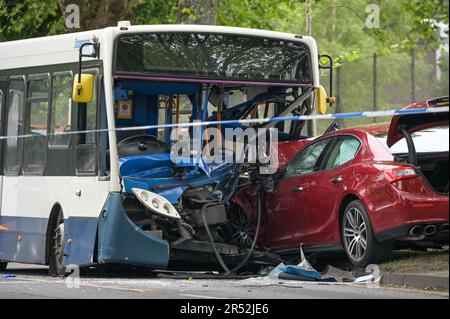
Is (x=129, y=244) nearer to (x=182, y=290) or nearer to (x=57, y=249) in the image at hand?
(x=182, y=290)

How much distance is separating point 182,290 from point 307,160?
3.13 meters

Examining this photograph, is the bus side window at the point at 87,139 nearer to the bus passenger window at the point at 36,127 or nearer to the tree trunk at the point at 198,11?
the bus passenger window at the point at 36,127

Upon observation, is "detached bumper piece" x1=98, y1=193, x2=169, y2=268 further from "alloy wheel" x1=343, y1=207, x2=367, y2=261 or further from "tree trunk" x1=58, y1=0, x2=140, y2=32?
"tree trunk" x1=58, y1=0, x2=140, y2=32

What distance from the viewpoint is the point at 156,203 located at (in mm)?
13812

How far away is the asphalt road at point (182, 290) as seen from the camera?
11883 millimetres

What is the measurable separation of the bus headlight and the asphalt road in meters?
0.78

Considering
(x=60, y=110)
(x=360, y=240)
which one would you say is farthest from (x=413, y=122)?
(x=60, y=110)

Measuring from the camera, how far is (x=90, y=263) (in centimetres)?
1417

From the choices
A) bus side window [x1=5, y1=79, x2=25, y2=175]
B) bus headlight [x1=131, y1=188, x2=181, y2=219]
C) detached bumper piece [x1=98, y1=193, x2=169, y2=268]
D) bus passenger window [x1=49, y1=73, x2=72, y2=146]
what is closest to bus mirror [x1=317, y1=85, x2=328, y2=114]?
bus headlight [x1=131, y1=188, x2=181, y2=219]

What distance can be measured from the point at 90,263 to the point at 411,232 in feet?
12.3

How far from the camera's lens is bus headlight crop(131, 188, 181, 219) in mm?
13727

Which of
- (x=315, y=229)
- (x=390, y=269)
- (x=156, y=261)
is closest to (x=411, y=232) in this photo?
(x=390, y=269)
